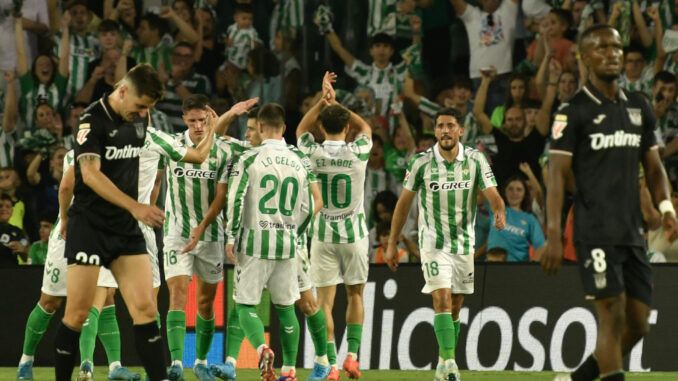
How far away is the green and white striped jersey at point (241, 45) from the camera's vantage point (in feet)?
48.8

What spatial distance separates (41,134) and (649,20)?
25.1ft

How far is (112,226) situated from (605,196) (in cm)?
306

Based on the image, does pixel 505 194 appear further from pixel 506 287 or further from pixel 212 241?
pixel 212 241

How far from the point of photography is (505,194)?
12.8m

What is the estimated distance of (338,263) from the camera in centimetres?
1043

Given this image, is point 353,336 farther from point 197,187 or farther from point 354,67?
point 354,67

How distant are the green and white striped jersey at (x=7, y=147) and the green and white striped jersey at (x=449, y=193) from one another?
21.2 feet

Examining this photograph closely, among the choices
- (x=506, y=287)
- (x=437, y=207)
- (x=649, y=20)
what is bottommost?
(x=506, y=287)

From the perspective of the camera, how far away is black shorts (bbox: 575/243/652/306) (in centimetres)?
644

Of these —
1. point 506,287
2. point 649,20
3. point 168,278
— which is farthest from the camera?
point 649,20

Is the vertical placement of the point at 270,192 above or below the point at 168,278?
above

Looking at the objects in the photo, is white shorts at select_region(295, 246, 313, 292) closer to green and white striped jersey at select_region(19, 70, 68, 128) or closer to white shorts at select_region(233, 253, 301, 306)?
white shorts at select_region(233, 253, 301, 306)

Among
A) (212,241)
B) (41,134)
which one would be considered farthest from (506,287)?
(41,134)

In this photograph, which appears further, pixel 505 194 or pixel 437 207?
pixel 505 194
